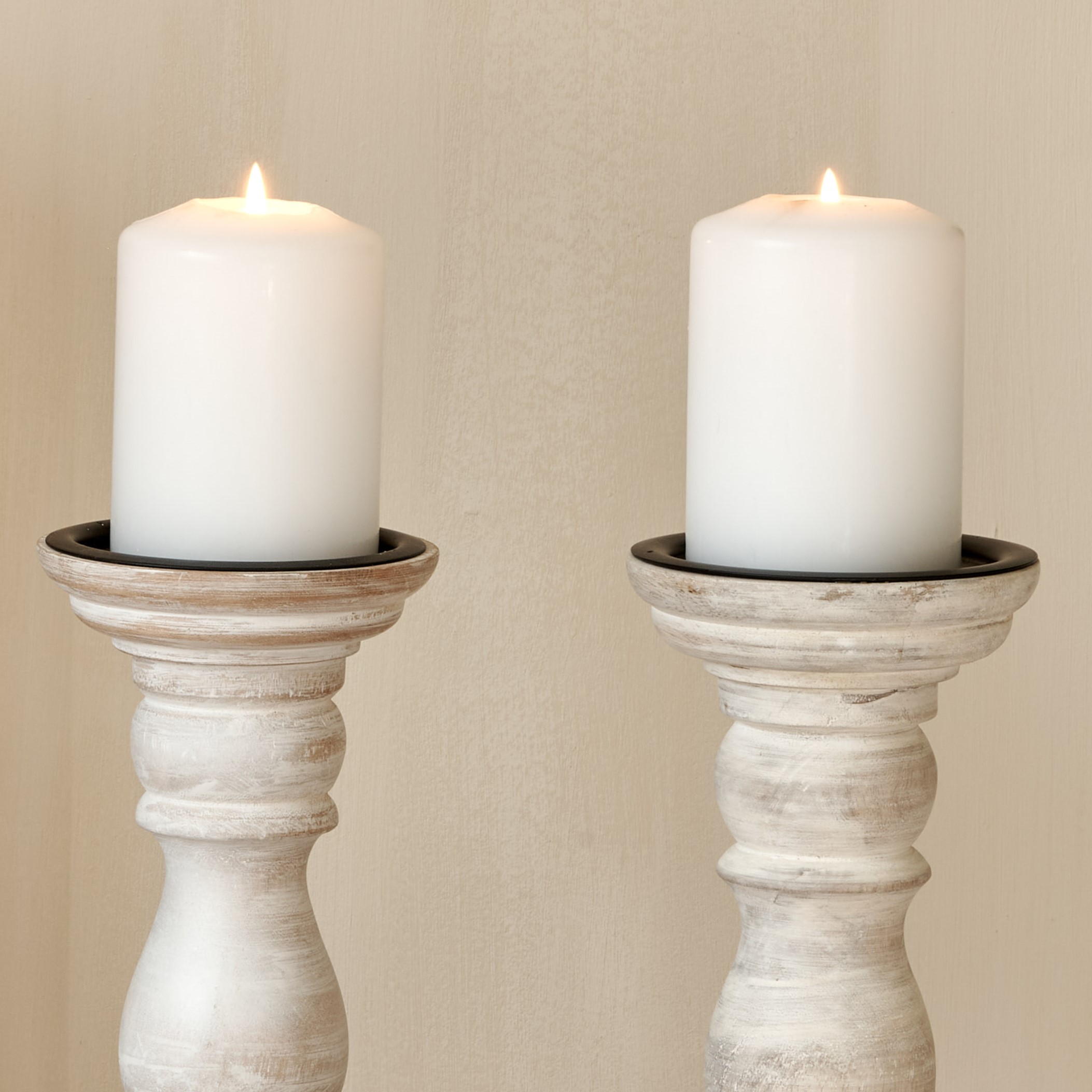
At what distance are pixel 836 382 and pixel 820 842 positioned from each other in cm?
14

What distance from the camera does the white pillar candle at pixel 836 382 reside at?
0.45m

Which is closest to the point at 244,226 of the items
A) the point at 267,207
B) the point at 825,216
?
the point at 267,207

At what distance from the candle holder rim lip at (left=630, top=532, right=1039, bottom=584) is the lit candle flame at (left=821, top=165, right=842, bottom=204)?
0.12m

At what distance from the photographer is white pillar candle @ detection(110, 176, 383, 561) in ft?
1.53

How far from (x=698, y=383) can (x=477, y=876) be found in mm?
317

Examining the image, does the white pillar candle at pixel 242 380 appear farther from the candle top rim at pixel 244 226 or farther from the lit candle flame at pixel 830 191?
the lit candle flame at pixel 830 191

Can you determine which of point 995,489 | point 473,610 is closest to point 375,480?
point 473,610

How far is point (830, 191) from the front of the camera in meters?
0.48

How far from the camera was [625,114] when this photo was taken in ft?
2.20

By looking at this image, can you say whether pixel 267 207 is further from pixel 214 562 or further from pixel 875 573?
pixel 875 573

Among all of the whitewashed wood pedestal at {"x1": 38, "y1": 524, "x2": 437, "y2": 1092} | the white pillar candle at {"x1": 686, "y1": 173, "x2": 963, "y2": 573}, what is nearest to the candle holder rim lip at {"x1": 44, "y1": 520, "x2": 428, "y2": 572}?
the whitewashed wood pedestal at {"x1": 38, "y1": 524, "x2": 437, "y2": 1092}

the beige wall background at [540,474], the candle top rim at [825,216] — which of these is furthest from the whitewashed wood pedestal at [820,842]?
the beige wall background at [540,474]

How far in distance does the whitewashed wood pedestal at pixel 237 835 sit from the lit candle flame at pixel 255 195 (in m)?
0.13

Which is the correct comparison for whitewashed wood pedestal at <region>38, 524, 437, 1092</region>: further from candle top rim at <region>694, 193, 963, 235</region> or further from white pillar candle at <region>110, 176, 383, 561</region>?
candle top rim at <region>694, 193, 963, 235</region>
